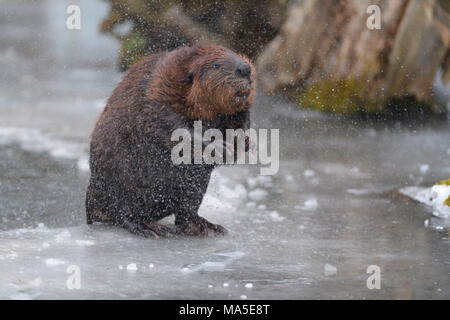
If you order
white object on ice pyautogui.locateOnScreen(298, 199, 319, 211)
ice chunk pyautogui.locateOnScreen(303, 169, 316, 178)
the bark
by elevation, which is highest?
the bark

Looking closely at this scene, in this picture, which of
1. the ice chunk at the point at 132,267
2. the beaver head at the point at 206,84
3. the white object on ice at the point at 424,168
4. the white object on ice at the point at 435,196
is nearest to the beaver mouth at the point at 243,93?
the beaver head at the point at 206,84

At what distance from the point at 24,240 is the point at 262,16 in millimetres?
6102

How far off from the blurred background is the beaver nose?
109cm

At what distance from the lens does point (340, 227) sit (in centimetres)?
492

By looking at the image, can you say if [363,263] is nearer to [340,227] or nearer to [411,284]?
[411,284]

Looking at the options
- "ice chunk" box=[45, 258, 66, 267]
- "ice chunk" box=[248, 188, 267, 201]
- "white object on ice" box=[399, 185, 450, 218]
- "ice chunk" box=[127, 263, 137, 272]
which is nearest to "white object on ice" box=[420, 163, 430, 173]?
"white object on ice" box=[399, 185, 450, 218]

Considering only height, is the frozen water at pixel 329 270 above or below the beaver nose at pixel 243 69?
below

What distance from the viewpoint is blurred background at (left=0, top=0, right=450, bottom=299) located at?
12.0 ft

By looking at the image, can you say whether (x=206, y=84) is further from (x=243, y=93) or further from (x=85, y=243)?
(x=85, y=243)

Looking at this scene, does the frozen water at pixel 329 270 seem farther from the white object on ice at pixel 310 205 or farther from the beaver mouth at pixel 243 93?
the white object on ice at pixel 310 205

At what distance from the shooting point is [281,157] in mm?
7621

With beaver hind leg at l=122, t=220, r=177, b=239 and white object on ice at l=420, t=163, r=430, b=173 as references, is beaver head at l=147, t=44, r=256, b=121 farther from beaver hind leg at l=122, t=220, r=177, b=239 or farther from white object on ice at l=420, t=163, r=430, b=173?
white object on ice at l=420, t=163, r=430, b=173

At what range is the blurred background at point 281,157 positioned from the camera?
3664 millimetres

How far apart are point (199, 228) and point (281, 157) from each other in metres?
3.11
